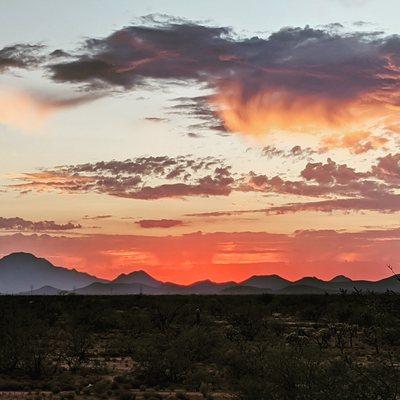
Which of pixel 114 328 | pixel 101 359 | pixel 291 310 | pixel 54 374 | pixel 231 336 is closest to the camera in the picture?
pixel 54 374

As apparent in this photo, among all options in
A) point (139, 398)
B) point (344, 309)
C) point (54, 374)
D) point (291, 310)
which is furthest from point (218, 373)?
point (291, 310)

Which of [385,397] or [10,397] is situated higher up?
[385,397]

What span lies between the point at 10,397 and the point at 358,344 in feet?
86.1

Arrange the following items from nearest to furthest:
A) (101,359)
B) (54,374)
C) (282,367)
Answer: (282,367) → (54,374) → (101,359)

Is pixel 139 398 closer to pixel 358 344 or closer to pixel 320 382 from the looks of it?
pixel 320 382

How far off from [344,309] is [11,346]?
132 ft

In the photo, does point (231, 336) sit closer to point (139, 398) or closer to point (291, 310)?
point (139, 398)

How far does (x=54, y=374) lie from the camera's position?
2798 cm

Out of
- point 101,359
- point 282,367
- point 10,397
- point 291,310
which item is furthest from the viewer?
point 291,310

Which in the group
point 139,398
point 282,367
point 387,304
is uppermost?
point 387,304

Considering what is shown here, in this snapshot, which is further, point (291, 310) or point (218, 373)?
point (291, 310)

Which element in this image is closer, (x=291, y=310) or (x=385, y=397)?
(x=385, y=397)

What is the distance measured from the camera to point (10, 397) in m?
23.0

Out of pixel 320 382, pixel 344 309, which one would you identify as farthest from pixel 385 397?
pixel 344 309
